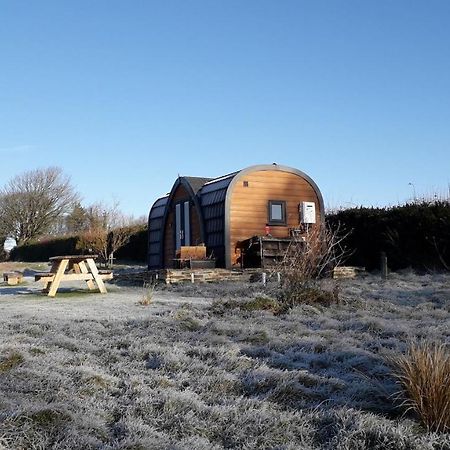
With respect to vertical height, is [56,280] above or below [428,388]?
above

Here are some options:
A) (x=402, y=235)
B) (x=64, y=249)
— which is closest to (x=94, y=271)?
(x=402, y=235)

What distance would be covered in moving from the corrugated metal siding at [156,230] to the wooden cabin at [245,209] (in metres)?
1.84

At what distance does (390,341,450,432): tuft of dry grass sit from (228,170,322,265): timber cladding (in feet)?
38.0

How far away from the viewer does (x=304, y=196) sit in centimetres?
1703

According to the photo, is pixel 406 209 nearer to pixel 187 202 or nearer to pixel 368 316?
pixel 187 202

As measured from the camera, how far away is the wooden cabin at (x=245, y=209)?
1586 centimetres

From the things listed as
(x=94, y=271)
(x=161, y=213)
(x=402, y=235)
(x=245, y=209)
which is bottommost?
(x=94, y=271)

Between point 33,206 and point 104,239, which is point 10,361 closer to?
point 104,239

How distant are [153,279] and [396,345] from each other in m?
8.70

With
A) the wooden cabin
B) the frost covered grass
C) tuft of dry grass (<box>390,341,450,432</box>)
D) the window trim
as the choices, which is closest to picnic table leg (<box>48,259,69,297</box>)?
the frost covered grass

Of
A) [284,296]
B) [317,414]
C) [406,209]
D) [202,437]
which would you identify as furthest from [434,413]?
[406,209]

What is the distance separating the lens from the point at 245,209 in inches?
635

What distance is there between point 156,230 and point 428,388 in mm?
16966

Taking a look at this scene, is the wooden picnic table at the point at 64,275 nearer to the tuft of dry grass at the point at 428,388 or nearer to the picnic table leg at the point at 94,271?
the picnic table leg at the point at 94,271
